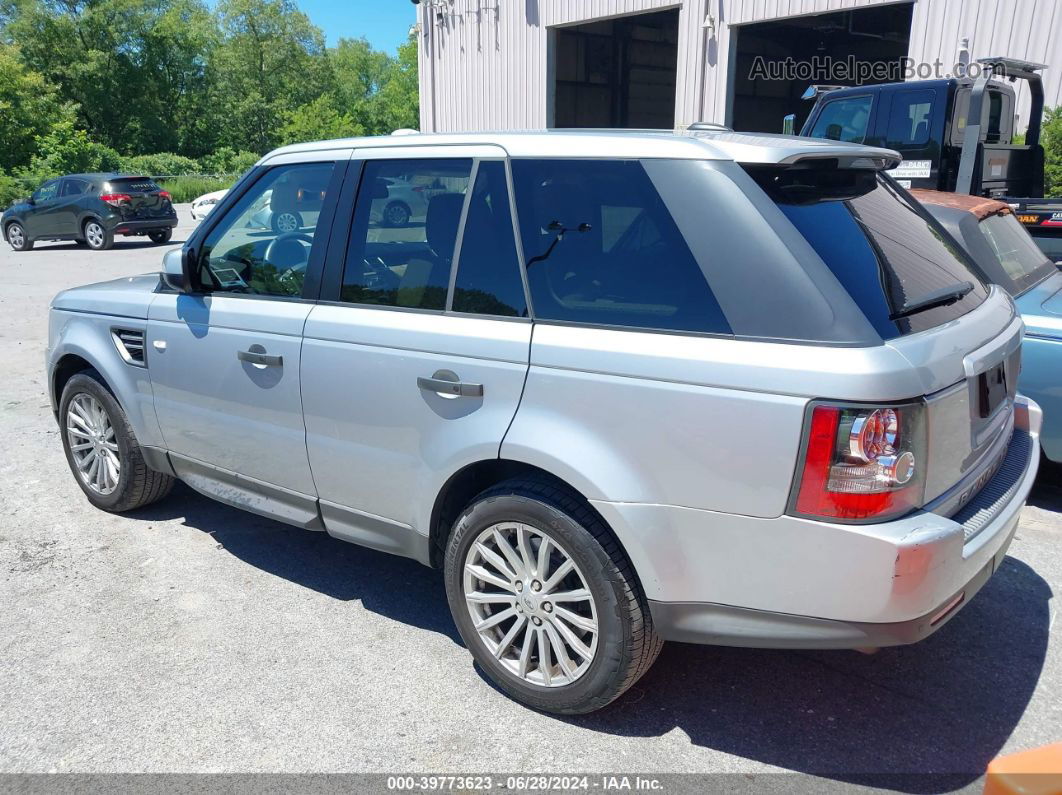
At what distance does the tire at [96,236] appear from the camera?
65.0ft

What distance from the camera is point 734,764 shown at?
2828 mm

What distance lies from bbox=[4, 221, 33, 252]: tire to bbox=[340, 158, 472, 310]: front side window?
20.3m

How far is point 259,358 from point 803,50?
107 ft

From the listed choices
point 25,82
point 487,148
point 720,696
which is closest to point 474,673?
point 720,696

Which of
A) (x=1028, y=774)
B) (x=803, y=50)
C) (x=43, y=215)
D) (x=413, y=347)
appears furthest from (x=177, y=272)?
(x=803, y=50)

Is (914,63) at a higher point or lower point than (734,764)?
higher

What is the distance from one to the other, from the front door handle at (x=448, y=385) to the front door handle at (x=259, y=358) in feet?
2.63

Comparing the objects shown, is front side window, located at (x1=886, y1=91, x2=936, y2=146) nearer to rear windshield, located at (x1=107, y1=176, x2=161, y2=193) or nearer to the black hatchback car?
the black hatchback car

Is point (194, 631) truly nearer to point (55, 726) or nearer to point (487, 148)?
point (55, 726)

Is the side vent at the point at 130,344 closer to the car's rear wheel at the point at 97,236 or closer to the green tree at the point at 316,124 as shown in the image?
the car's rear wheel at the point at 97,236

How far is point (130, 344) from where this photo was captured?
4.40 metres

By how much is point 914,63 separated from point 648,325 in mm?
14386

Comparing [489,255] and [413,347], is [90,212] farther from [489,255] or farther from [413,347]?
[489,255]

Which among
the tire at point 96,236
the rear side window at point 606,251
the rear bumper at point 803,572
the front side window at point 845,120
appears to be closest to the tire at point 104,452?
the rear side window at point 606,251
